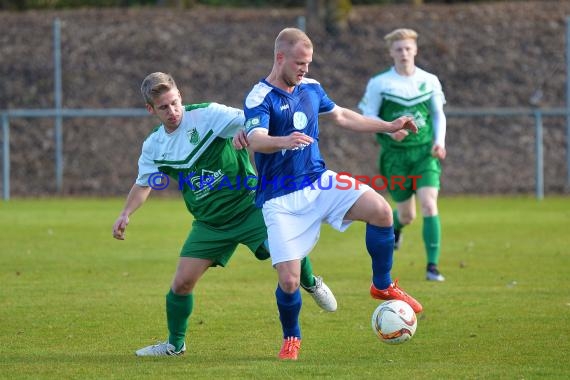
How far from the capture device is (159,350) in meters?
6.82

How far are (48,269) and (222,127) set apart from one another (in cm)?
475

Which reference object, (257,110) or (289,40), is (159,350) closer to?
(257,110)

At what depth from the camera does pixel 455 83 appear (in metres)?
22.9

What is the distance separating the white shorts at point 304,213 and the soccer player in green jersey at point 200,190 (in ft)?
1.48

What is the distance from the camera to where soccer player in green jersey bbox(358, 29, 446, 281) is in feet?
34.7

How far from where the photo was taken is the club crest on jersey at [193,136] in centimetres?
696

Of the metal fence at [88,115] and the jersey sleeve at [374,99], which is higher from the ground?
the jersey sleeve at [374,99]

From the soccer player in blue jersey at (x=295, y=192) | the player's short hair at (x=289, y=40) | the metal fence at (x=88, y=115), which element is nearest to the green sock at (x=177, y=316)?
Answer: the soccer player in blue jersey at (x=295, y=192)

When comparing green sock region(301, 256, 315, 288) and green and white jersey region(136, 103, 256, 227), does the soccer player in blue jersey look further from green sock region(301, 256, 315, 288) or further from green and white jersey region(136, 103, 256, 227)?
green sock region(301, 256, 315, 288)

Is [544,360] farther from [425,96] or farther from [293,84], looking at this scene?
[425,96]

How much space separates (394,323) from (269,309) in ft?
7.36

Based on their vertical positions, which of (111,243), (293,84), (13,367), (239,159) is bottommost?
(111,243)

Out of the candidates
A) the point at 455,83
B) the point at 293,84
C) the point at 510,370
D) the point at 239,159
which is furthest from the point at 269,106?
the point at 455,83

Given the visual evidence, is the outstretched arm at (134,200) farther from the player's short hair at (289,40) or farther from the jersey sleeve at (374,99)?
the jersey sleeve at (374,99)
